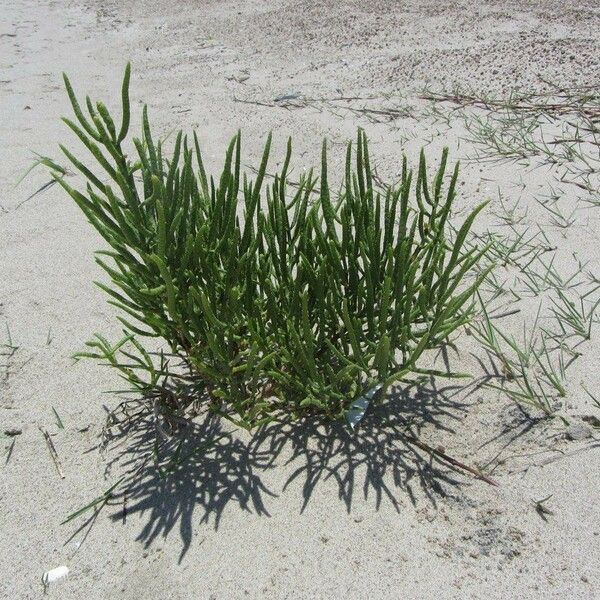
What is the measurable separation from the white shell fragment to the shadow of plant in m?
0.16

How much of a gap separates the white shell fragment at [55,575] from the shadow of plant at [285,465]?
6.2 inches

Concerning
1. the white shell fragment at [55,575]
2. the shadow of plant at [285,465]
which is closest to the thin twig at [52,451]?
the shadow of plant at [285,465]

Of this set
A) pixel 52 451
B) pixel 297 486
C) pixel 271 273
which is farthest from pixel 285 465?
pixel 52 451

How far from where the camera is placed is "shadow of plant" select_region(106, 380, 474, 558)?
1.67 metres

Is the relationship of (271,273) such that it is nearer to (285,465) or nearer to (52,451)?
(285,465)

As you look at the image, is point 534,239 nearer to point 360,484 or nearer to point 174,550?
point 360,484

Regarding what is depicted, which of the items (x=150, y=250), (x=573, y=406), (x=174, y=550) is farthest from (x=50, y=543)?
(x=573, y=406)

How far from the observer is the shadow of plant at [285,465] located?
5.47ft

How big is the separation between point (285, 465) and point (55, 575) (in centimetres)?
51

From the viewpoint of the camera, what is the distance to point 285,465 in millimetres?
1746

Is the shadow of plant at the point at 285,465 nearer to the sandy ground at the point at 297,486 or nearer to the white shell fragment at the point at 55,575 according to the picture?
the sandy ground at the point at 297,486

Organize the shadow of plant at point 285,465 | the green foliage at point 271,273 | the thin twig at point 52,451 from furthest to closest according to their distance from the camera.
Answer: the thin twig at point 52,451 < the shadow of plant at point 285,465 < the green foliage at point 271,273

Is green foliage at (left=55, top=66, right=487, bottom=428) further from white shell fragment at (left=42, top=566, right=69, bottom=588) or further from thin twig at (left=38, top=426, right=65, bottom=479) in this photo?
white shell fragment at (left=42, top=566, right=69, bottom=588)

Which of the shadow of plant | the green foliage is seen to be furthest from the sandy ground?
Result: the green foliage
